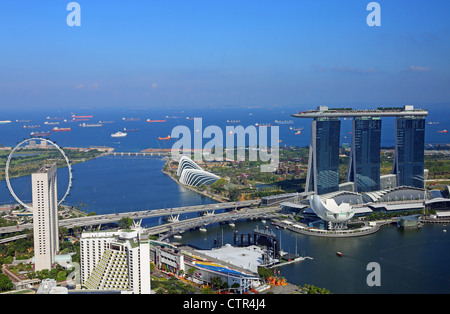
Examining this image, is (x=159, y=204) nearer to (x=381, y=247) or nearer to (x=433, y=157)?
(x=381, y=247)

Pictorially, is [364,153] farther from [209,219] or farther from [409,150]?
[209,219]

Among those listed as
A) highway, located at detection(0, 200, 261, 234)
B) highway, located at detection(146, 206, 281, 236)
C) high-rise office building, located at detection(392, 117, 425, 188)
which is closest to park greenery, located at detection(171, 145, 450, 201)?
highway, located at detection(0, 200, 261, 234)

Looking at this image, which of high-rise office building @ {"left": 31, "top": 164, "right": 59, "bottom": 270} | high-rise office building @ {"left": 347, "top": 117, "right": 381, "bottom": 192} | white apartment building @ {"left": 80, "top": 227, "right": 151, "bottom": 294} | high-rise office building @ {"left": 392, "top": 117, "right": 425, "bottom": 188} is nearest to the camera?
white apartment building @ {"left": 80, "top": 227, "right": 151, "bottom": 294}

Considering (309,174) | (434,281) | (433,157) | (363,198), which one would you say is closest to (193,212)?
(309,174)

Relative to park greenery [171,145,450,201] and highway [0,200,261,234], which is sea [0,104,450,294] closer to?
highway [0,200,261,234]

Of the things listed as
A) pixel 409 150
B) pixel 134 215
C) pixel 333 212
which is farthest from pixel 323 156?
pixel 134 215

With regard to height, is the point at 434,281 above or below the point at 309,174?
below
